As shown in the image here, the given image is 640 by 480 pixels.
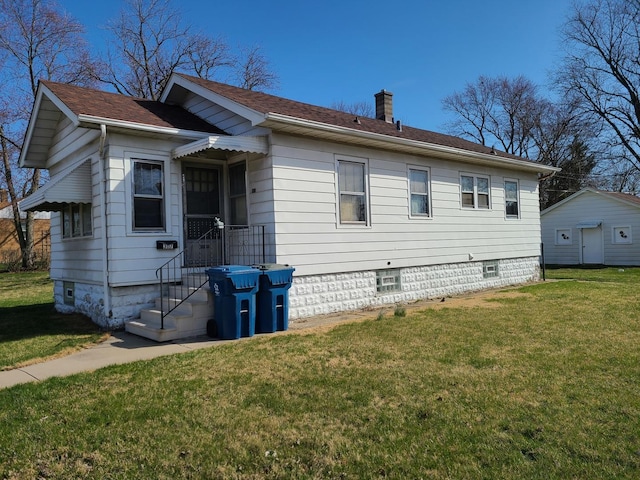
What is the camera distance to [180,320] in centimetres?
771

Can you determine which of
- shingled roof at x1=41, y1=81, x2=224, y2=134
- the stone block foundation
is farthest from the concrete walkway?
shingled roof at x1=41, y1=81, x2=224, y2=134

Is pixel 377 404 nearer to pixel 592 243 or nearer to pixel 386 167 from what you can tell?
pixel 386 167

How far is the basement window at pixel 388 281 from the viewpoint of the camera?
11056 mm

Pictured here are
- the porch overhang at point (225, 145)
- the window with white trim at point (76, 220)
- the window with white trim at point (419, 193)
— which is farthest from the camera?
the window with white trim at point (419, 193)

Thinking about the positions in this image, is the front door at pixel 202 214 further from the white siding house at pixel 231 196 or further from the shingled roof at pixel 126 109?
the shingled roof at pixel 126 109

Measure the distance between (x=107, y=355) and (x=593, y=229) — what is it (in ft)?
83.7

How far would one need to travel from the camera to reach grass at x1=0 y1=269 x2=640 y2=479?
3.34 m

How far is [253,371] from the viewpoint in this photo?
561 cm

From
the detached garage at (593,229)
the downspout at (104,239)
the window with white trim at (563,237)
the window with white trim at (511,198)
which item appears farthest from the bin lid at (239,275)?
the window with white trim at (563,237)

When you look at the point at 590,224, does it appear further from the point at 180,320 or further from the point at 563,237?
the point at 180,320

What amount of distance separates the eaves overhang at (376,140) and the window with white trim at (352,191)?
52 cm

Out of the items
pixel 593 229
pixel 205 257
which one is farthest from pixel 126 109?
pixel 593 229

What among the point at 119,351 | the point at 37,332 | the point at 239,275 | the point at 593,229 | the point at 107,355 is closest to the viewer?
the point at 107,355

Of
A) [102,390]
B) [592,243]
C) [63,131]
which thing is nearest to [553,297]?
[102,390]
